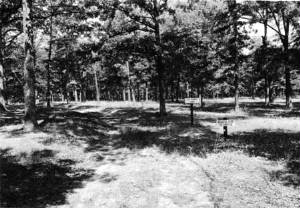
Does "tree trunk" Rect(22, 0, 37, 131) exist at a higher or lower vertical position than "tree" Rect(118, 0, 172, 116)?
lower

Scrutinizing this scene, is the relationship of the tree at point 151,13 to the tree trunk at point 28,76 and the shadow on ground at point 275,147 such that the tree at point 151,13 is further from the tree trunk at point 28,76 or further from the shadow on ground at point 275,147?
the shadow on ground at point 275,147

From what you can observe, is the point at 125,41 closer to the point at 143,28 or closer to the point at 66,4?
the point at 143,28

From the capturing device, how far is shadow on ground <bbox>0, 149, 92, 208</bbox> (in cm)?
747

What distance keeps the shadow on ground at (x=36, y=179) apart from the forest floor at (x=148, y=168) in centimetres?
3

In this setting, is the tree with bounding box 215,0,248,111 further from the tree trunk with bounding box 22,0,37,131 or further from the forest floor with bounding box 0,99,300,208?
the tree trunk with bounding box 22,0,37,131

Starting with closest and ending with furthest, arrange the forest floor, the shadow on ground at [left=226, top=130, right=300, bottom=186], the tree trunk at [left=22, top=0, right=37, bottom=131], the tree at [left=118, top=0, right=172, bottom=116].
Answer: the forest floor → the shadow on ground at [left=226, top=130, right=300, bottom=186] → the tree trunk at [left=22, top=0, right=37, bottom=131] → the tree at [left=118, top=0, right=172, bottom=116]

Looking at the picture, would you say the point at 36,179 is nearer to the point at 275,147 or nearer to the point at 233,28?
the point at 275,147

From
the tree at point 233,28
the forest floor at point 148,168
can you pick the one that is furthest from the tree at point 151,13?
the forest floor at point 148,168

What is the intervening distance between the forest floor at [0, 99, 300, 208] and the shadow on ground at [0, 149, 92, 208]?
0.08ft

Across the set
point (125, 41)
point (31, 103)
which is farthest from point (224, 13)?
point (31, 103)

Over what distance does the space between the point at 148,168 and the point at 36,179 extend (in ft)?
12.3

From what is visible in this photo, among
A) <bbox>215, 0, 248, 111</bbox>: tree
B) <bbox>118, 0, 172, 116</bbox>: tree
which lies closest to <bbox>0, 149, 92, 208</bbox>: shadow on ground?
<bbox>118, 0, 172, 116</bbox>: tree

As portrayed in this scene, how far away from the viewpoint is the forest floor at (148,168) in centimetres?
744

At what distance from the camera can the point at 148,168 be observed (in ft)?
33.7
